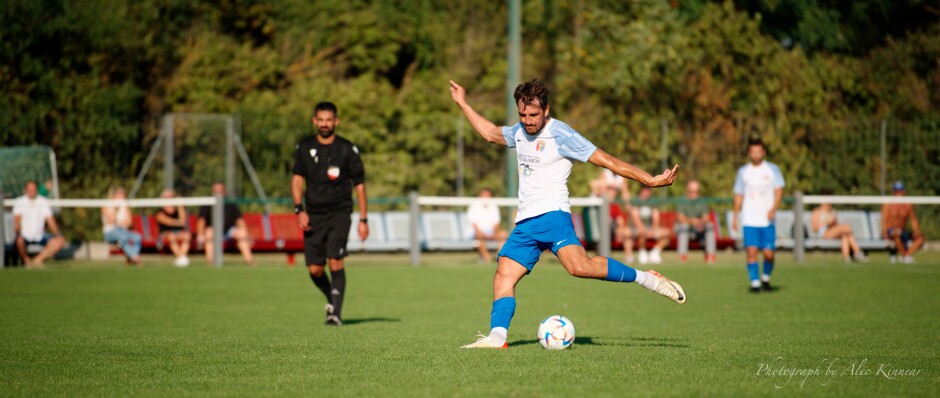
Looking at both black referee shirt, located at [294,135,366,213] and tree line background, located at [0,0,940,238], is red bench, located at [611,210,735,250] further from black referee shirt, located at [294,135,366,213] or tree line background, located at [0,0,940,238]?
black referee shirt, located at [294,135,366,213]

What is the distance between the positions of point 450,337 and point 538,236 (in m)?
1.83

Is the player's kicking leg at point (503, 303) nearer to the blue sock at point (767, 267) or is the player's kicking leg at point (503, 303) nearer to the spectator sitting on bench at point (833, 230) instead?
the blue sock at point (767, 267)

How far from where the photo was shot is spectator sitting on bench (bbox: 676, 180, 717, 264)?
24.8 metres

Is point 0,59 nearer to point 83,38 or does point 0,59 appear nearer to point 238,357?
point 83,38

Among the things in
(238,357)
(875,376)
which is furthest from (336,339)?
(875,376)

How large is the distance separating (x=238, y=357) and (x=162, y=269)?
1343 cm

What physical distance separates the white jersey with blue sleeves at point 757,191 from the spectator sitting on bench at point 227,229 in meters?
10.7

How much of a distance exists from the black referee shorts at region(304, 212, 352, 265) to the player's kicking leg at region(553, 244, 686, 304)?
10.4 ft

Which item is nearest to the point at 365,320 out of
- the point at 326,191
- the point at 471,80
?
the point at 326,191

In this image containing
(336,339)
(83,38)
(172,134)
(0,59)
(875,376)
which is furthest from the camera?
(83,38)

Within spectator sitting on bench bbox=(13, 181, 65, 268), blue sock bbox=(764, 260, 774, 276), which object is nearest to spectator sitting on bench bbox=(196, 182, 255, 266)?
spectator sitting on bench bbox=(13, 181, 65, 268)

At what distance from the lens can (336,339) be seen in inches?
418

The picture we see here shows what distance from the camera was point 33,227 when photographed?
23.3 m

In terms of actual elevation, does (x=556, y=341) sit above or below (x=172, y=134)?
below
